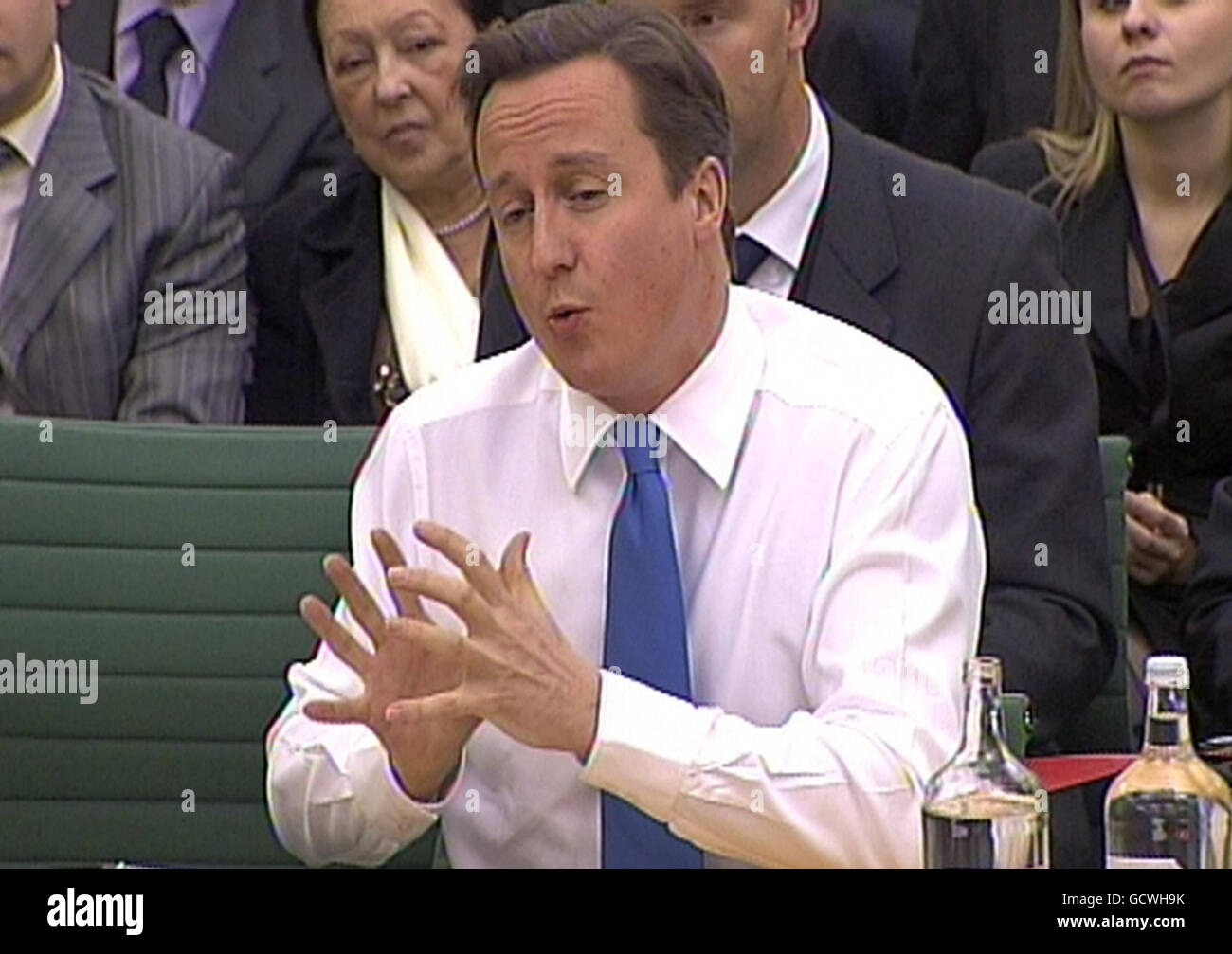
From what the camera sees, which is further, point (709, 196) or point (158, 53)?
point (158, 53)

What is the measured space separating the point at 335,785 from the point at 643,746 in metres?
0.29

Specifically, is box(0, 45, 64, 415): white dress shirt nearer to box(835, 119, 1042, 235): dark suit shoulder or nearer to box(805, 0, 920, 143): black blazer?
box(835, 119, 1042, 235): dark suit shoulder

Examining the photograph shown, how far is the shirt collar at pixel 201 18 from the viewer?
4.08 m

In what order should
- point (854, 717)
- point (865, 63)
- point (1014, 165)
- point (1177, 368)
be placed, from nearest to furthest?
point (854, 717), point (1177, 368), point (1014, 165), point (865, 63)

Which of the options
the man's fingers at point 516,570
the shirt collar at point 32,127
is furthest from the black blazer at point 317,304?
the man's fingers at point 516,570

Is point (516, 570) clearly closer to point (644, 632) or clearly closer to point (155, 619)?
point (644, 632)

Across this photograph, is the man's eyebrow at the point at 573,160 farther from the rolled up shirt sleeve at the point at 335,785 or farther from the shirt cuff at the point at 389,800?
the shirt cuff at the point at 389,800

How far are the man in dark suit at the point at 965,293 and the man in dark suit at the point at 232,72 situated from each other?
96 cm

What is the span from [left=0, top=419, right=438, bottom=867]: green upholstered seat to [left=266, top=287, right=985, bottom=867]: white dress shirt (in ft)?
1.35

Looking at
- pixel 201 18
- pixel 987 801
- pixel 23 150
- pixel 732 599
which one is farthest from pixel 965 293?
pixel 201 18

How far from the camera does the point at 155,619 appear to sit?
2762 millimetres

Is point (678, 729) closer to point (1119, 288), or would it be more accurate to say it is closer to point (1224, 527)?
point (1224, 527)

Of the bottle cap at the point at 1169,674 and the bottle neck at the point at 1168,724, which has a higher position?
the bottle cap at the point at 1169,674
